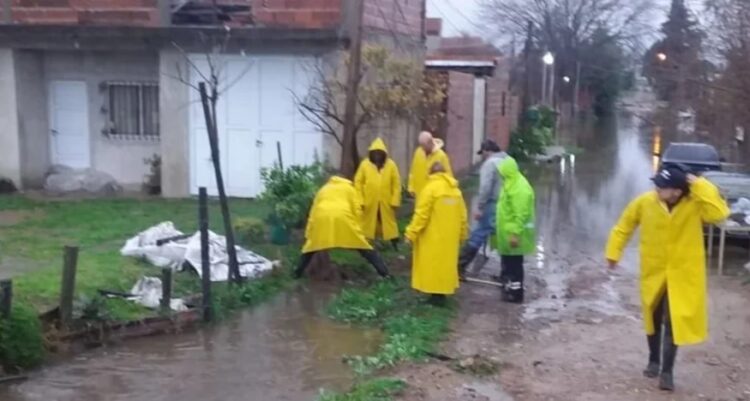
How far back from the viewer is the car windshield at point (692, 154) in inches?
742

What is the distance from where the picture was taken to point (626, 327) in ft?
32.5

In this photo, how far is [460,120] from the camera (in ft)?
76.8

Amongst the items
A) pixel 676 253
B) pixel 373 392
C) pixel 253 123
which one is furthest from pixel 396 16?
pixel 373 392

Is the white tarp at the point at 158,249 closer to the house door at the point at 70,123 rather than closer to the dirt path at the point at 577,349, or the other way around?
the dirt path at the point at 577,349

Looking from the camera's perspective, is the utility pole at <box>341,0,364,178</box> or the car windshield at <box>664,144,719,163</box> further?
the car windshield at <box>664,144,719,163</box>

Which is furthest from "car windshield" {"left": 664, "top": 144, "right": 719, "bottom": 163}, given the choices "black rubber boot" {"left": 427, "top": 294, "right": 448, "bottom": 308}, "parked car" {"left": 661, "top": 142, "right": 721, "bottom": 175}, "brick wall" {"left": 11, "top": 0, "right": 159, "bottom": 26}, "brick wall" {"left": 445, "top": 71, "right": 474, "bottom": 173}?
"black rubber boot" {"left": 427, "top": 294, "right": 448, "bottom": 308}

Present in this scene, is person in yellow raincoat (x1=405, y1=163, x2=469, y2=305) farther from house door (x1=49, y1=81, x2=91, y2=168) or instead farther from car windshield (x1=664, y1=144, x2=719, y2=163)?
house door (x1=49, y1=81, x2=91, y2=168)

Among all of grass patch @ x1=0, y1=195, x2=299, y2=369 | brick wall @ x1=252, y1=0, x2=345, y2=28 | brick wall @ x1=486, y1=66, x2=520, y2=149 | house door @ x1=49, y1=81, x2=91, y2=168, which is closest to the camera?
grass patch @ x1=0, y1=195, x2=299, y2=369

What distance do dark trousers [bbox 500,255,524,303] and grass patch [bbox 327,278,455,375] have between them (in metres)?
0.74

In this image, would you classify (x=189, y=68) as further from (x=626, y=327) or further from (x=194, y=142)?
(x=626, y=327)

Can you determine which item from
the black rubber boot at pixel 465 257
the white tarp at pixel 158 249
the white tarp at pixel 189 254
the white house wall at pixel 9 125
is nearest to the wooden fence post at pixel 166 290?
the white tarp at pixel 189 254

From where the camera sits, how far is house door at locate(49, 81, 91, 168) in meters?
18.8

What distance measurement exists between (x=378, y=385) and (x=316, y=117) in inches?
354

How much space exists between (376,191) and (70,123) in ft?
26.2
